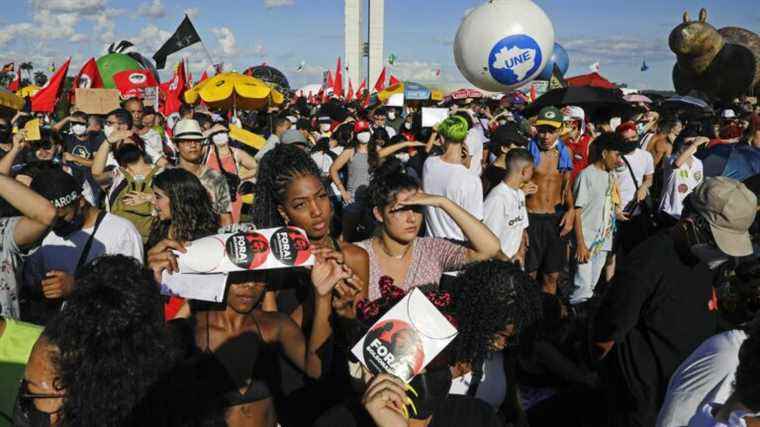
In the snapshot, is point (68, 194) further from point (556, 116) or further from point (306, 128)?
point (306, 128)

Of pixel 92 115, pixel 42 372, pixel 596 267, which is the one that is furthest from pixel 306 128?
pixel 42 372

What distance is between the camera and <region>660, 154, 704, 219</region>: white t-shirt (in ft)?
24.0

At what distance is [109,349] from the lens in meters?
1.82

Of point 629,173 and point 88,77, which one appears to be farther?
point 88,77

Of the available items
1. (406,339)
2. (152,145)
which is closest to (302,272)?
(406,339)

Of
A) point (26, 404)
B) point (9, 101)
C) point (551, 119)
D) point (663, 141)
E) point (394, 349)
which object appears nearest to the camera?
point (394, 349)

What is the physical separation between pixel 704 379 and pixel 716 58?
21.9 metres

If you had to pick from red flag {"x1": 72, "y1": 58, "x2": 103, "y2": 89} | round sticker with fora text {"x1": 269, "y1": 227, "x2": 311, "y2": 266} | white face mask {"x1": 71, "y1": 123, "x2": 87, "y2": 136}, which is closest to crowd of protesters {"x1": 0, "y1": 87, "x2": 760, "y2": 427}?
round sticker with fora text {"x1": 269, "y1": 227, "x2": 311, "y2": 266}

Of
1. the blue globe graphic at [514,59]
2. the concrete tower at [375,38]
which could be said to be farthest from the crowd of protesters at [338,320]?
the concrete tower at [375,38]

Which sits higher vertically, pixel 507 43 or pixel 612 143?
pixel 507 43

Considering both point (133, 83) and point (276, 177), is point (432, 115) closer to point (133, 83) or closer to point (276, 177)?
point (133, 83)

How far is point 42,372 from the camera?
82.4 inches

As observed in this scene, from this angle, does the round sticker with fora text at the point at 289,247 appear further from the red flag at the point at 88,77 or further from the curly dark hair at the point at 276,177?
the red flag at the point at 88,77

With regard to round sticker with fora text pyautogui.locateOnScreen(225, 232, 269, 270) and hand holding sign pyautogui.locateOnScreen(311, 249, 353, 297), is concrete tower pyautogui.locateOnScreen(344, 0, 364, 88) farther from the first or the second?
round sticker with fora text pyautogui.locateOnScreen(225, 232, 269, 270)
